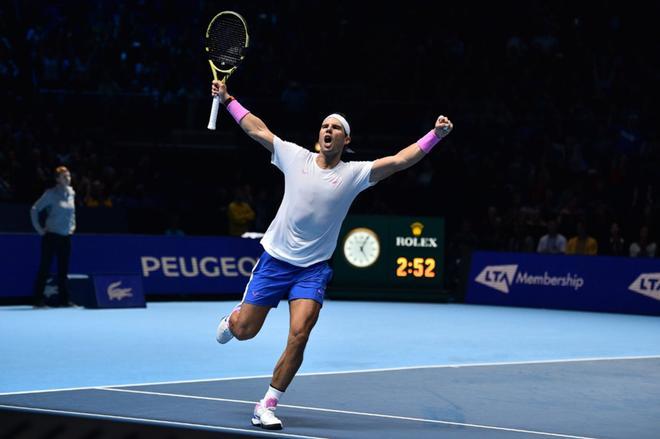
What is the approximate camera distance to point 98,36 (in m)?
28.0

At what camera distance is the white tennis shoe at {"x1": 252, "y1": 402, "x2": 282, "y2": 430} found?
753 cm

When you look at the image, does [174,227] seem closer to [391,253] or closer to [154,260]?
[154,260]

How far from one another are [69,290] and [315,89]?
848cm

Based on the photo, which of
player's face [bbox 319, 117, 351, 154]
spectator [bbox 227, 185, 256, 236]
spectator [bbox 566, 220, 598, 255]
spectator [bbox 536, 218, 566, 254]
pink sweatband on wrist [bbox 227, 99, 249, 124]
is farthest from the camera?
spectator [bbox 227, 185, 256, 236]

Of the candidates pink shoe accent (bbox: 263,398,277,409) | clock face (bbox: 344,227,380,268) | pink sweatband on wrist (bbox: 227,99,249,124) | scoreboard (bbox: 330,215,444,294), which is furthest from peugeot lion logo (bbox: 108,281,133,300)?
pink shoe accent (bbox: 263,398,277,409)

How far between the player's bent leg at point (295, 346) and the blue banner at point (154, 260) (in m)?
11.3

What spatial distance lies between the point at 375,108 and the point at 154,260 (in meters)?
6.23

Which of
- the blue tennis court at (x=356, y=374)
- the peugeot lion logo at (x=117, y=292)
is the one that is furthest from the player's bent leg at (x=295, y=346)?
the peugeot lion logo at (x=117, y=292)

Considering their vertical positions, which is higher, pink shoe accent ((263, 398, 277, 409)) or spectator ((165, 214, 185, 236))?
pink shoe accent ((263, 398, 277, 409))

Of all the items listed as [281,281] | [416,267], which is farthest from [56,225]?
[281,281]

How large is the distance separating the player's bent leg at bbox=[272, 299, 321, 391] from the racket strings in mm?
2400

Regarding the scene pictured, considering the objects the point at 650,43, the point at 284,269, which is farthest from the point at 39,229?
the point at 650,43

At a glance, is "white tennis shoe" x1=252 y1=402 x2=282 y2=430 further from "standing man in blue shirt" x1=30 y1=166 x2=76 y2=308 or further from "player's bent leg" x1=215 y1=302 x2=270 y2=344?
"standing man in blue shirt" x1=30 y1=166 x2=76 y2=308

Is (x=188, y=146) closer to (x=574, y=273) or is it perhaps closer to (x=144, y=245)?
(x=144, y=245)
